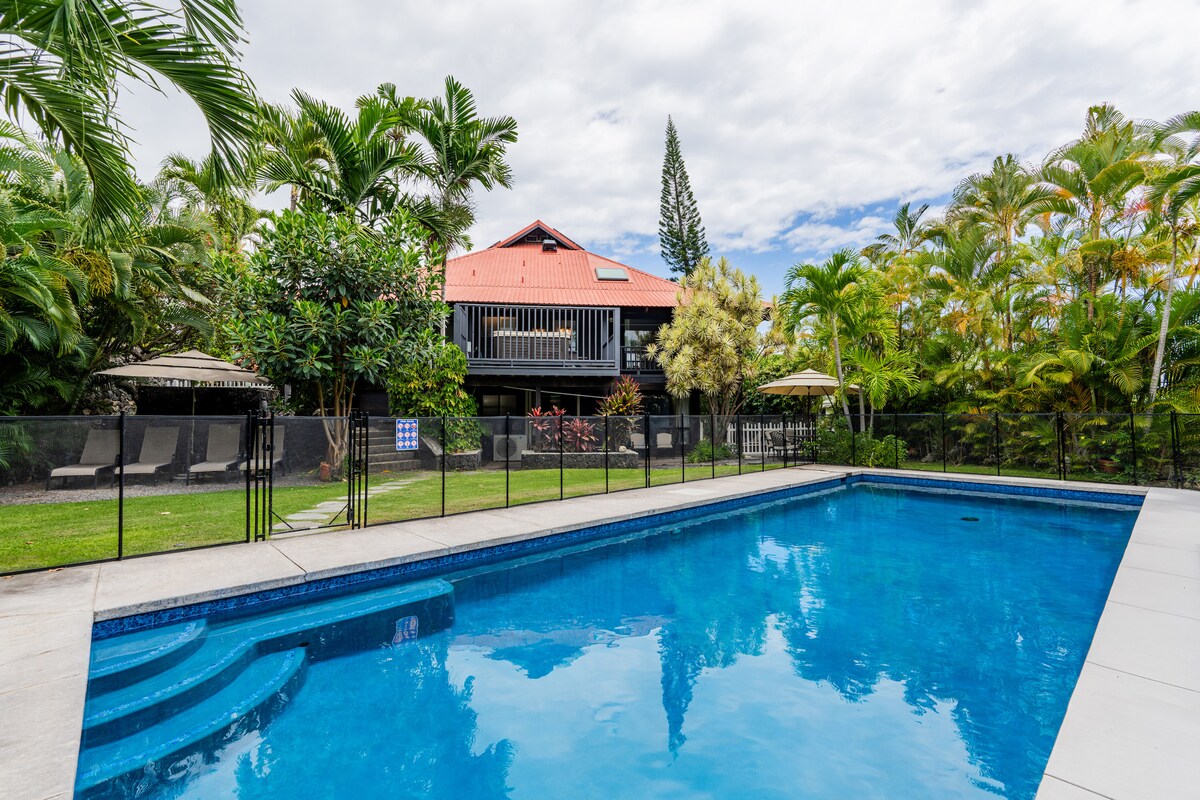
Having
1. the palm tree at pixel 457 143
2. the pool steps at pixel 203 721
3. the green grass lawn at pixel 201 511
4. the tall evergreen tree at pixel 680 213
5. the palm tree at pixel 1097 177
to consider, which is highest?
the tall evergreen tree at pixel 680 213

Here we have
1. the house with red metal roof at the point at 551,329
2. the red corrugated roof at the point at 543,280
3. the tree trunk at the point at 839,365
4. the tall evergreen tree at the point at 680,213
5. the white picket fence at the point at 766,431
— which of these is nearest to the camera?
the tree trunk at the point at 839,365

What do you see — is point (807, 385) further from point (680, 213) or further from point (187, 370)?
point (680, 213)

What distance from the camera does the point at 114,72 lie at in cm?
296

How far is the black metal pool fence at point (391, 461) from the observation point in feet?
17.9

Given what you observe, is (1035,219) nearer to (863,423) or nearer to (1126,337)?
(1126,337)

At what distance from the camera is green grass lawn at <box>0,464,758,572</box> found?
5781 millimetres

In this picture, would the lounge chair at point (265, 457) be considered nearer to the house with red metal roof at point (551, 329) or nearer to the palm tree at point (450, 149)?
the palm tree at point (450, 149)

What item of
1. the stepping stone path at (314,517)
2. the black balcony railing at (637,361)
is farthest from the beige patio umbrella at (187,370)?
the black balcony railing at (637,361)

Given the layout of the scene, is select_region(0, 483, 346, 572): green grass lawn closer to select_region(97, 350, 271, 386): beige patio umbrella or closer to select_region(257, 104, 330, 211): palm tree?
select_region(97, 350, 271, 386): beige patio umbrella

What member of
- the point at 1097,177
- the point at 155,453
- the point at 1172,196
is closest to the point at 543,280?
the point at 155,453

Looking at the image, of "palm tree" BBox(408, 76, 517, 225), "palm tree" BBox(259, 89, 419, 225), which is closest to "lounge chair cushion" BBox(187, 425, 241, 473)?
"palm tree" BBox(259, 89, 419, 225)

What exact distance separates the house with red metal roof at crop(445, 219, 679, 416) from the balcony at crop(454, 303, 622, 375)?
0.03 metres

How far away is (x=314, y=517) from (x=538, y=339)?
1161cm

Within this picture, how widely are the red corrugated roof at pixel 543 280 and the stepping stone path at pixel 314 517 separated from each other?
9.81 m
